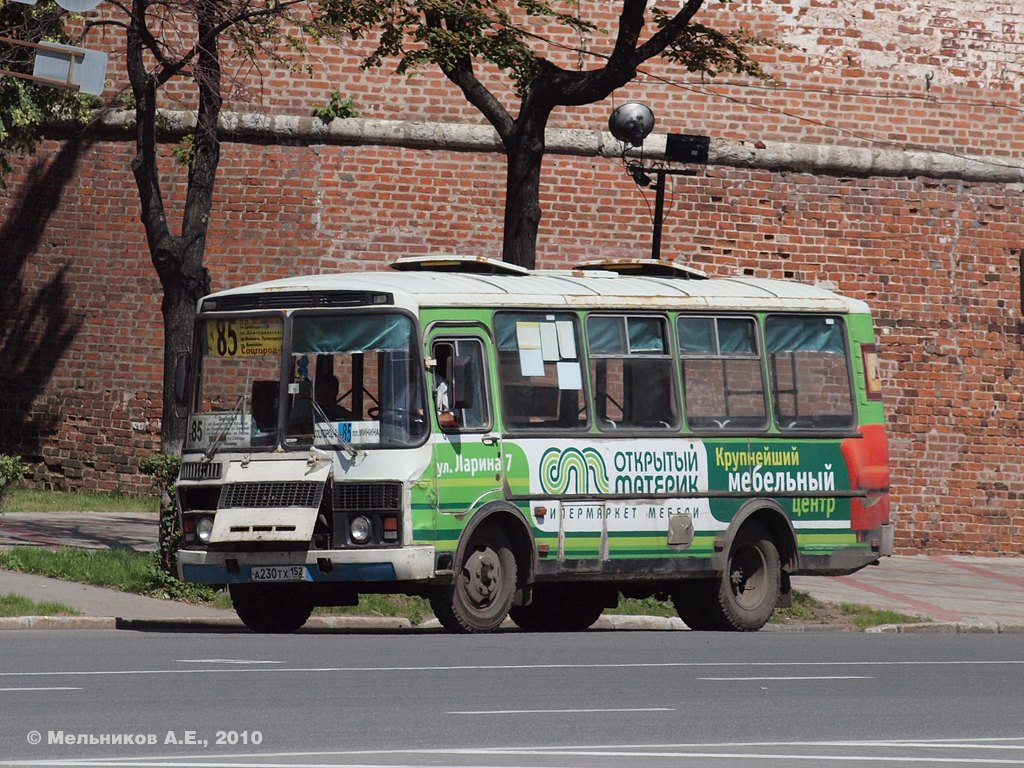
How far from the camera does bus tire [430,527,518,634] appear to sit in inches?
587

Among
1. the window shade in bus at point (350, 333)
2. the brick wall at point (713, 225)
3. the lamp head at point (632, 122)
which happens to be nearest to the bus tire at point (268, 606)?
the window shade in bus at point (350, 333)

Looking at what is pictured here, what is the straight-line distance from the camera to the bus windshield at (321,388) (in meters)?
14.7

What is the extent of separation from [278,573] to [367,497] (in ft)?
2.88

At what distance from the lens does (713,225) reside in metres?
27.0

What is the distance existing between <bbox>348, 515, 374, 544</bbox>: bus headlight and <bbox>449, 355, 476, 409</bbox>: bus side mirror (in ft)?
3.78

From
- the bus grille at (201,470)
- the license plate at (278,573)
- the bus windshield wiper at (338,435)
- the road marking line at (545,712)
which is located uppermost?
the bus windshield wiper at (338,435)

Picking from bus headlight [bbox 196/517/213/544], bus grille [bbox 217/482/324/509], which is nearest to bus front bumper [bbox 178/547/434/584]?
bus headlight [bbox 196/517/213/544]

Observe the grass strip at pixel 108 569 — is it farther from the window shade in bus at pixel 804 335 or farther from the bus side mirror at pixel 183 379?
the window shade in bus at pixel 804 335

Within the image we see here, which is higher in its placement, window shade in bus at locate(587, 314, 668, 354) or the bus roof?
the bus roof

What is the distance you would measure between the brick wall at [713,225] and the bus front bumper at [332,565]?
11771 millimetres

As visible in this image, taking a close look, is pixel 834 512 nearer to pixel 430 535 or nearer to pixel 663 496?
pixel 663 496

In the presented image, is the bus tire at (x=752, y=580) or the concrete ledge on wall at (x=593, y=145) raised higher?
the concrete ledge on wall at (x=593, y=145)

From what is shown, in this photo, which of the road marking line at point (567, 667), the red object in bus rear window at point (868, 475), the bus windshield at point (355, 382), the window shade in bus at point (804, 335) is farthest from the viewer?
the red object in bus rear window at point (868, 475)

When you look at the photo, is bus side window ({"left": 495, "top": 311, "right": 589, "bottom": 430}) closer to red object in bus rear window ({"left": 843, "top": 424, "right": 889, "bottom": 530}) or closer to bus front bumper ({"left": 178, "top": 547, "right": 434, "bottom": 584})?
bus front bumper ({"left": 178, "top": 547, "right": 434, "bottom": 584})
